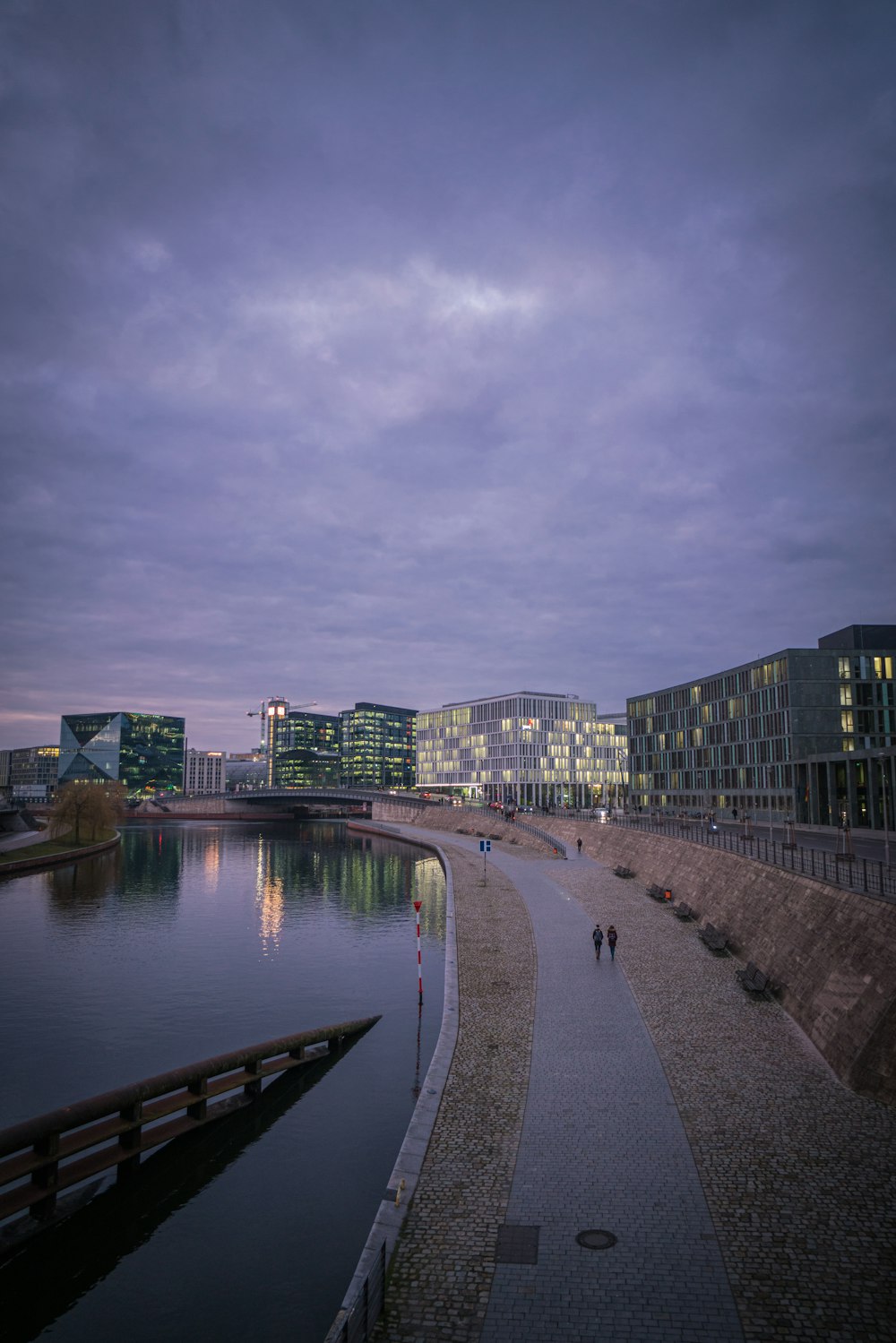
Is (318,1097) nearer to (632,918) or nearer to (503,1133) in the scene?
(503,1133)

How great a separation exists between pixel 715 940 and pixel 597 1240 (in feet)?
67.0

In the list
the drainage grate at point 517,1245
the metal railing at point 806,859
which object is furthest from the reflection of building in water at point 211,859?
the drainage grate at point 517,1245

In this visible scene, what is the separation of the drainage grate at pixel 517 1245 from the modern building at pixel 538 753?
158813 mm

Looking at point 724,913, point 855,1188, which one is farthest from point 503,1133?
point 724,913

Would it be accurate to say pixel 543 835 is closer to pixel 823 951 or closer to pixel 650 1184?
pixel 823 951

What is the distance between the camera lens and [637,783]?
13088 centimetres

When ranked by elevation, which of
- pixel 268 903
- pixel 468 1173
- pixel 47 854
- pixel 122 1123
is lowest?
pixel 268 903

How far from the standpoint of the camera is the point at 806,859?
110 ft

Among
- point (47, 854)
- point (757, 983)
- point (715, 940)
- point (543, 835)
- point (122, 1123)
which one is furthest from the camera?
point (47, 854)

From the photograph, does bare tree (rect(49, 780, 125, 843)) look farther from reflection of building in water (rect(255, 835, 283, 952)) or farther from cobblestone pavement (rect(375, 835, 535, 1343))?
cobblestone pavement (rect(375, 835, 535, 1343))

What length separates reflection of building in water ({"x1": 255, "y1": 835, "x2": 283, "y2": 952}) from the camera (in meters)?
42.9

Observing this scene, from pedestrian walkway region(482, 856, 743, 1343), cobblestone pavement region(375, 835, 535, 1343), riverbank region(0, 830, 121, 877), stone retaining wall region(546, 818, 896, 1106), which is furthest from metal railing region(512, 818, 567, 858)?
riverbank region(0, 830, 121, 877)

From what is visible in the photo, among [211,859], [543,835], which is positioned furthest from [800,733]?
[211,859]

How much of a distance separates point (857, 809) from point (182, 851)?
243ft
